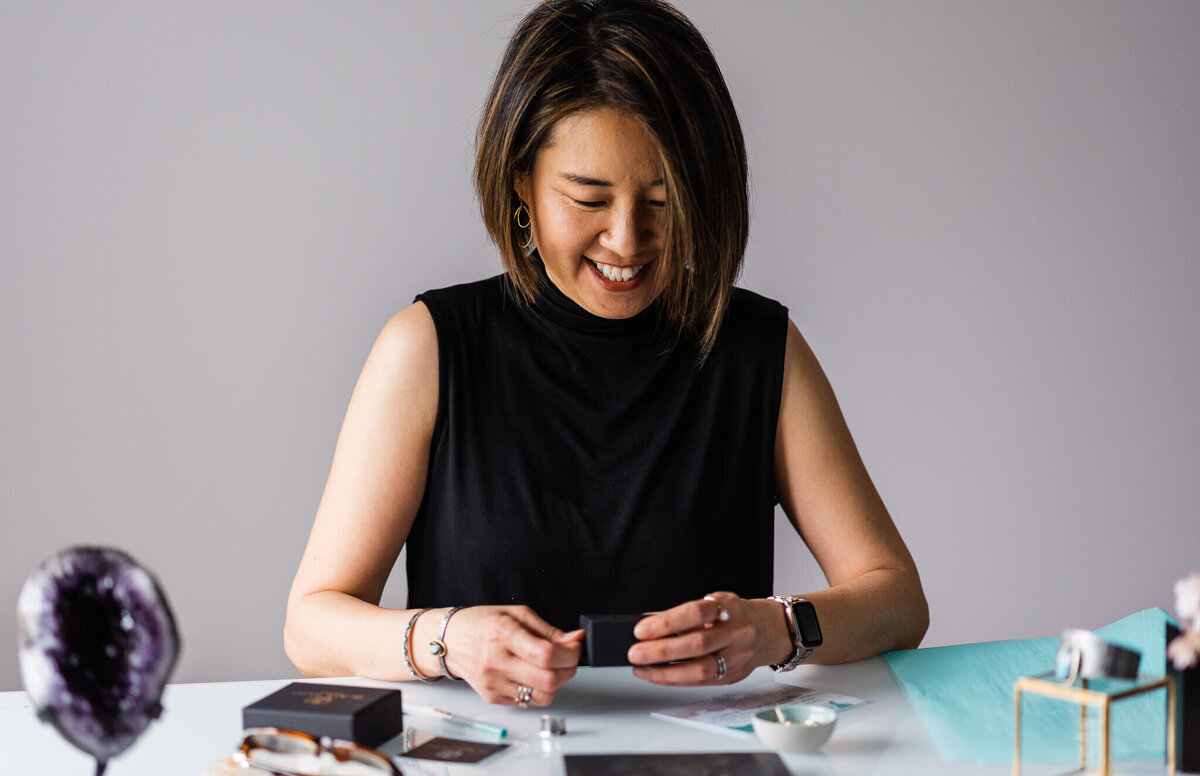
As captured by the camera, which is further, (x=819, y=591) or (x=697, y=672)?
(x=819, y=591)

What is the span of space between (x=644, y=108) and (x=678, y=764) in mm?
808

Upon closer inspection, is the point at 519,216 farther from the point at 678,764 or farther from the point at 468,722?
the point at 678,764

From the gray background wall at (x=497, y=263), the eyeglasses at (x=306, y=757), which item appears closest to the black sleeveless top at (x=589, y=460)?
the eyeglasses at (x=306, y=757)

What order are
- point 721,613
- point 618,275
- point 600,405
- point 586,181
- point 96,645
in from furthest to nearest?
1. point 600,405
2. point 618,275
3. point 586,181
4. point 721,613
5. point 96,645

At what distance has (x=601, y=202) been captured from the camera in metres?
1.39

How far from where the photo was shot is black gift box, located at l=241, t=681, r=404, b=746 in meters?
0.91

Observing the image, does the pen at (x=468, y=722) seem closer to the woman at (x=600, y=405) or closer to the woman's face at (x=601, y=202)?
the woman at (x=600, y=405)

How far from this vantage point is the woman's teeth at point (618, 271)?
1459 millimetres

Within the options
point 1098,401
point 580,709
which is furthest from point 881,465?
point 580,709

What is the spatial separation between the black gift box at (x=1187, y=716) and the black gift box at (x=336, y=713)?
0.64 meters

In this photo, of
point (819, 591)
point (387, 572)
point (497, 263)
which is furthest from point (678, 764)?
point (497, 263)

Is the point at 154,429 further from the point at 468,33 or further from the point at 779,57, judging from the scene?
the point at 779,57

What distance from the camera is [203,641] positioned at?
255 centimetres

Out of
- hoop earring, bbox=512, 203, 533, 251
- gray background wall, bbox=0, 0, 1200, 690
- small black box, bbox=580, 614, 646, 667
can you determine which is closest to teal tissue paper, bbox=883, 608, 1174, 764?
small black box, bbox=580, 614, 646, 667
